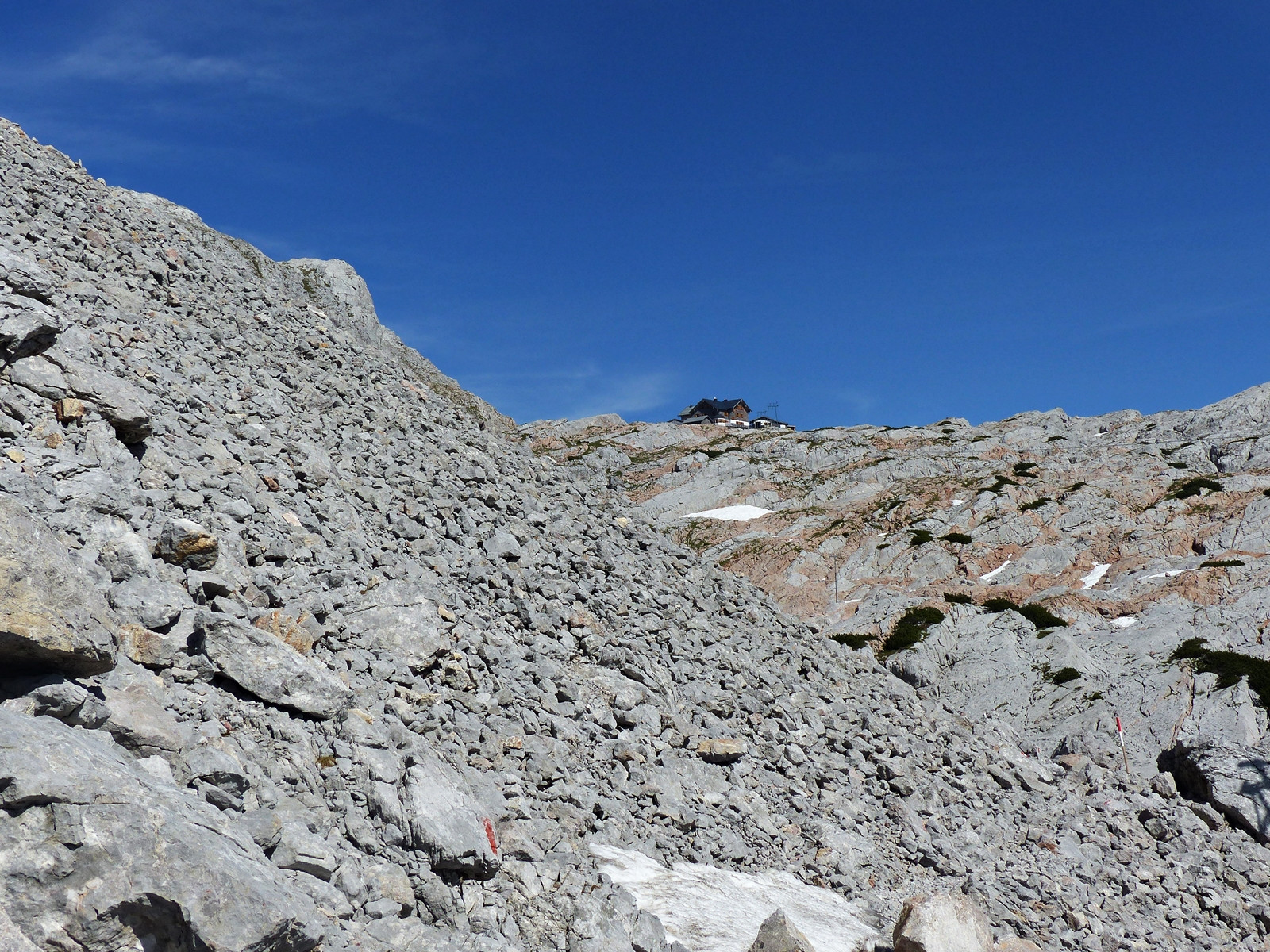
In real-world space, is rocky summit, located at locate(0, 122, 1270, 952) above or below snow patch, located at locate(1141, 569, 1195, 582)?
below

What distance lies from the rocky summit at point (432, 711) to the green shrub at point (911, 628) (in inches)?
184

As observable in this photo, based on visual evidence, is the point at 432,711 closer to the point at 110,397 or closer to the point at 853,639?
the point at 110,397

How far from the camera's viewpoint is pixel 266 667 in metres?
12.9

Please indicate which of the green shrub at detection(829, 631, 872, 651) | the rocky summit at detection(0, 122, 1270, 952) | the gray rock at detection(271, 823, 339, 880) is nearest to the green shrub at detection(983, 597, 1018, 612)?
the rocky summit at detection(0, 122, 1270, 952)

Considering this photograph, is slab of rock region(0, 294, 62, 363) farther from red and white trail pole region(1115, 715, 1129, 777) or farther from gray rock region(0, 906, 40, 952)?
red and white trail pole region(1115, 715, 1129, 777)

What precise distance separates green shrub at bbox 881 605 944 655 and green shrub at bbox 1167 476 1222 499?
2763cm

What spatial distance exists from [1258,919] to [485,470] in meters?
24.0

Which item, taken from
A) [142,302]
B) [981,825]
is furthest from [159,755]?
[981,825]

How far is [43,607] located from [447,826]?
596 cm

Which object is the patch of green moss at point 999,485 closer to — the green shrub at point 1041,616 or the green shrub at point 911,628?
the green shrub at point 1041,616

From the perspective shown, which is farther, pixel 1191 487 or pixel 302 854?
pixel 1191 487

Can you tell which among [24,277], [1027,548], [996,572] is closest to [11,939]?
[24,277]

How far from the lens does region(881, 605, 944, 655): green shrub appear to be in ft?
147

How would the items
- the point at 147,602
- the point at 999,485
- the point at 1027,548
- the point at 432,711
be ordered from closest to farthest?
the point at 147,602 < the point at 432,711 < the point at 1027,548 < the point at 999,485
